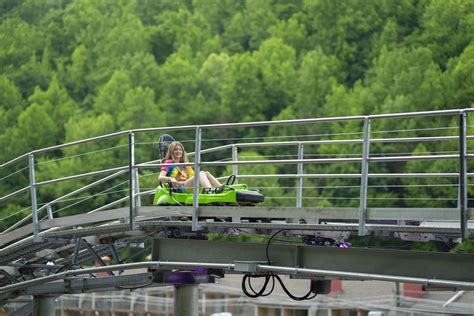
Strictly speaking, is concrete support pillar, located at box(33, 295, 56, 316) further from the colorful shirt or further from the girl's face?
the girl's face

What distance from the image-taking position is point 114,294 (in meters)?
61.2

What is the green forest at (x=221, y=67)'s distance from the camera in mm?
78688

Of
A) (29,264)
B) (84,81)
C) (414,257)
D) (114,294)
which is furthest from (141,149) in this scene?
(414,257)

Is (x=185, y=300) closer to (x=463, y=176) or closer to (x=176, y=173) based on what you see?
(x=176, y=173)

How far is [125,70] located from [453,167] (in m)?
47.3

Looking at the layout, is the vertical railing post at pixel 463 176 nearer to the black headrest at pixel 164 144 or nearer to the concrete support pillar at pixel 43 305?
the black headrest at pixel 164 144

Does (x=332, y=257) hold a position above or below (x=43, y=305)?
above

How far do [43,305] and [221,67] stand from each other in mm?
77656

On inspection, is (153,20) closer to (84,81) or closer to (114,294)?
(84,81)

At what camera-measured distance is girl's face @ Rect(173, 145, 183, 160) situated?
18609 millimetres

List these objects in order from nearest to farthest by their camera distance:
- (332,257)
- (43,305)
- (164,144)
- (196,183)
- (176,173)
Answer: (332,257) < (196,183) < (176,173) < (164,144) < (43,305)

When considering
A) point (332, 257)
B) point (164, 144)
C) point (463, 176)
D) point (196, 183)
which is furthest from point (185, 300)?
point (463, 176)

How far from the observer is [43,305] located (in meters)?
22.0

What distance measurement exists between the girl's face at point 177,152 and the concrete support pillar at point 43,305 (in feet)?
14.4
